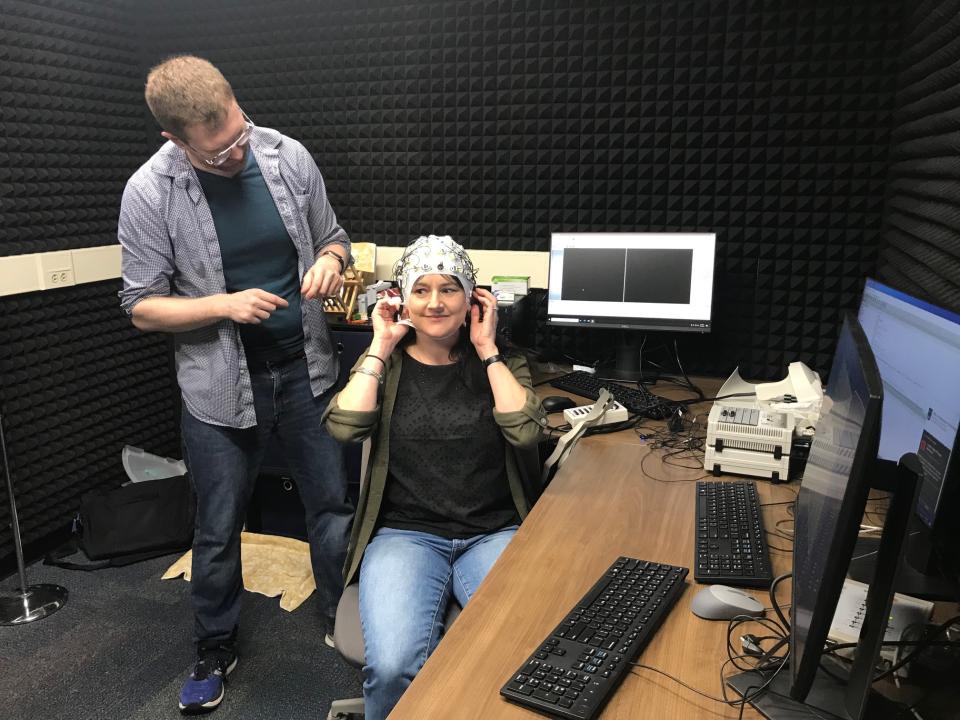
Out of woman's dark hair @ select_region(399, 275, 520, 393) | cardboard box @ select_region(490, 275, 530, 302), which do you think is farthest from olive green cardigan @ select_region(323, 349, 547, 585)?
cardboard box @ select_region(490, 275, 530, 302)

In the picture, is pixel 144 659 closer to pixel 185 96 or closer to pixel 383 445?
pixel 383 445

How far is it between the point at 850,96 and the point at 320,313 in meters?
2.07

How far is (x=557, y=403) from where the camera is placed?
2.51 m

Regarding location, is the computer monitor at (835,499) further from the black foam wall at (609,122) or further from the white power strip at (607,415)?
the black foam wall at (609,122)

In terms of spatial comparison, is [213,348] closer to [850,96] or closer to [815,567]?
[815,567]

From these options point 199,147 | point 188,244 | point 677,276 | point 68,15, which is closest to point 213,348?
point 188,244

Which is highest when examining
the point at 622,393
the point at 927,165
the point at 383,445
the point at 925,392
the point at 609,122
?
the point at 609,122

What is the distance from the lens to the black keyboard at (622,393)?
248 centimetres

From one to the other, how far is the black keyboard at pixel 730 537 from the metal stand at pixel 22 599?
97.1 inches

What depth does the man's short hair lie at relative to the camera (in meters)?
1.85

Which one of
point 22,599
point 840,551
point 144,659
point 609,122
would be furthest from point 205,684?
point 609,122

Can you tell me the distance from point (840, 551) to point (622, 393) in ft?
5.98

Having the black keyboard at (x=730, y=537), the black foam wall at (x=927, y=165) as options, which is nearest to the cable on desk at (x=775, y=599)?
the black keyboard at (x=730, y=537)

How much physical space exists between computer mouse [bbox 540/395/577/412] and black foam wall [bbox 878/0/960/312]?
1.12m
